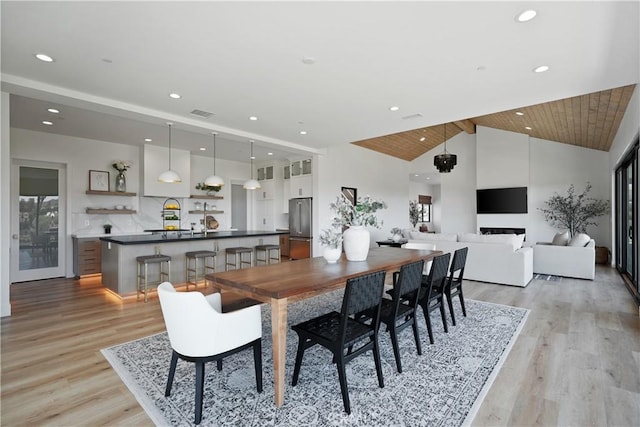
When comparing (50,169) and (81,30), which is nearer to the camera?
(81,30)

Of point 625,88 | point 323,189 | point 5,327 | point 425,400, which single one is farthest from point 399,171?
point 5,327

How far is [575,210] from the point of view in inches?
309

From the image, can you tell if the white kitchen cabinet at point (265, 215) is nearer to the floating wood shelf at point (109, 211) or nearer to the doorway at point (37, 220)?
the floating wood shelf at point (109, 211)

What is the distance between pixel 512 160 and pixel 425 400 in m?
8.59

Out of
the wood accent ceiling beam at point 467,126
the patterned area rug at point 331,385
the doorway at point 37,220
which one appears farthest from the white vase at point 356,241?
the wood accent ceiling beam at point 467,126

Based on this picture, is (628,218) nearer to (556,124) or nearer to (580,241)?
(580,241)

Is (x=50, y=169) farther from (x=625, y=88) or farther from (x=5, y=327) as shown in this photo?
(x=625, y=88)

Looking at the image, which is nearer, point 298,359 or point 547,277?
point 298,359

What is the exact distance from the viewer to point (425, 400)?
2084 mm

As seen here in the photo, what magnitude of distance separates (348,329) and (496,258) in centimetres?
403

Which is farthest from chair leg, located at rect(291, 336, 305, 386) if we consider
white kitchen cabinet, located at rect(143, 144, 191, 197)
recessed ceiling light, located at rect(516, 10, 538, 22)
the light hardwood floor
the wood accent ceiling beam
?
the wood accent ceiling beam

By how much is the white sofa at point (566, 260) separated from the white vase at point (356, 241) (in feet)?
14.6

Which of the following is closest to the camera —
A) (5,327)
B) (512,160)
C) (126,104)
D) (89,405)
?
(89,405)

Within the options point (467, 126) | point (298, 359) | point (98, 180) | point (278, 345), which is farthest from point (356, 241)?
point (467, 126)
